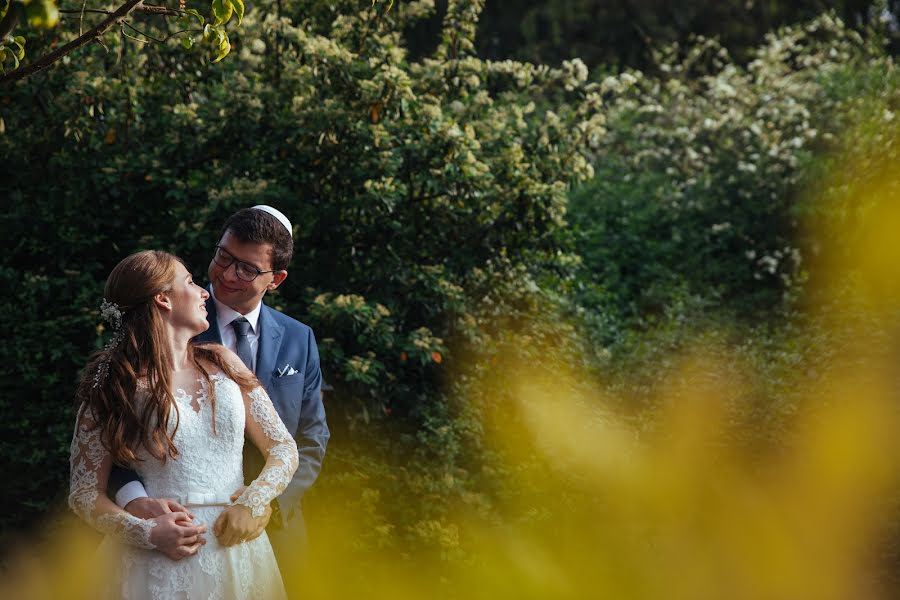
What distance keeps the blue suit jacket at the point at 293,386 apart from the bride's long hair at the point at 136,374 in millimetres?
455

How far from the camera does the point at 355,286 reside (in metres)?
6.18

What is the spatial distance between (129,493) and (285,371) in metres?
0.79

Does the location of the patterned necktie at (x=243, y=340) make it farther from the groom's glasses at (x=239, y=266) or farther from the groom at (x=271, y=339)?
the groom's glasses at (x=239, y=266)

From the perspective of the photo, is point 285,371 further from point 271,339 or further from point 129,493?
point 129,493

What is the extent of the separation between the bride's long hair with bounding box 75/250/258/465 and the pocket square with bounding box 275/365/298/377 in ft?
1.77

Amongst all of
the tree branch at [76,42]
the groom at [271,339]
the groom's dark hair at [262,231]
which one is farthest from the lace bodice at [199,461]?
the tree branch at [76,42]

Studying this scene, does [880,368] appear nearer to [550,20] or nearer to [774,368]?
[774,368]

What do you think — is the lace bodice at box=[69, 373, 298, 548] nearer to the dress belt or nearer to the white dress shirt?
the dress belt

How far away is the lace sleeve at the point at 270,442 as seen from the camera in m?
3.05

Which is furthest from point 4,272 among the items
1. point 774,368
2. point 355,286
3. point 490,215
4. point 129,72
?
point 774,368

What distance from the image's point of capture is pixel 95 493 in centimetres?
288

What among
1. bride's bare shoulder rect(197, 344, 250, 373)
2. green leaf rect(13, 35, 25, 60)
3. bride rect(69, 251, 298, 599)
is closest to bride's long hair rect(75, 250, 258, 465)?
bride rect(69, 251, 298, 599)

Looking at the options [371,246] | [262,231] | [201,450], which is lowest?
[201,450]

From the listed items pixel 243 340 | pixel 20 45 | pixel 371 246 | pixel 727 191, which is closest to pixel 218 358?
pixel 243 340
